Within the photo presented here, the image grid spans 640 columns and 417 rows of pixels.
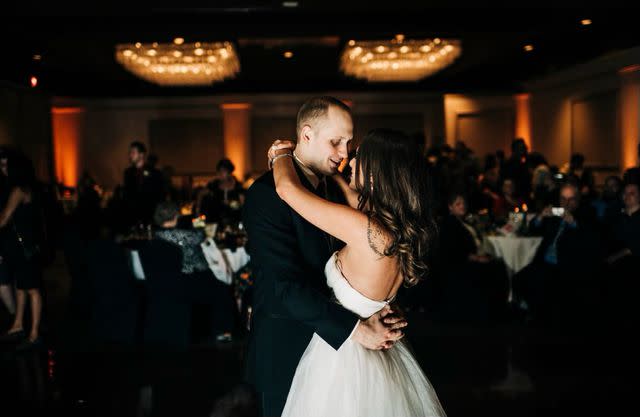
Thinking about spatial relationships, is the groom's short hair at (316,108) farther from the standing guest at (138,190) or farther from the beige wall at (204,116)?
the beige wall at (204,116)

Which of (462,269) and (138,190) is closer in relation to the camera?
(462,269)

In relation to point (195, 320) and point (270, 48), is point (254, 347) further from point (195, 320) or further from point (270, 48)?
point (270, 48)

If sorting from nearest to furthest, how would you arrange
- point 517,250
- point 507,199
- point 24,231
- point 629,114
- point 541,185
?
1. point 24,231
2. point 517,250
3. point 507,199
4. point 541,185
5. point 629,114

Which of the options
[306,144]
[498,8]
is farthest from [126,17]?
[306,144]

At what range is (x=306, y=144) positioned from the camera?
74.2 inches

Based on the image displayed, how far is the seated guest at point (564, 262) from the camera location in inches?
211

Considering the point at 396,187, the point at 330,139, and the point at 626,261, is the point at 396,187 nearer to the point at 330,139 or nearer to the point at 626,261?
the point at 330,139

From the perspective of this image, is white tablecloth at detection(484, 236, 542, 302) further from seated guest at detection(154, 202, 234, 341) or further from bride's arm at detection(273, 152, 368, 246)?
bride's arm at detection(273, 152, 368, 246)

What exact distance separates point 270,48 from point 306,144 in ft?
29.3

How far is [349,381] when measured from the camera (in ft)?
5.83

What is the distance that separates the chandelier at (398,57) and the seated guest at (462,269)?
4310 millimetres

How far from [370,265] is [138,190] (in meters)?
5.43

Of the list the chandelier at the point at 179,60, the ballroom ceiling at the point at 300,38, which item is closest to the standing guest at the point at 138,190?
the ballroom ceiling at the point at 300,38

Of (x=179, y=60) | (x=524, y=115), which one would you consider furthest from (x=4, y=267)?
(x=524, y=115)
